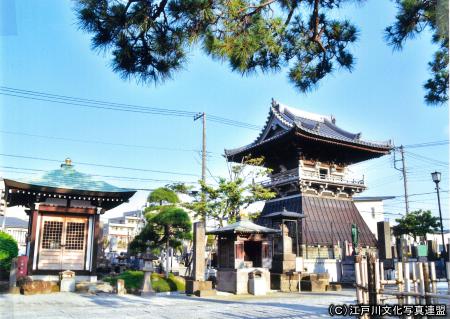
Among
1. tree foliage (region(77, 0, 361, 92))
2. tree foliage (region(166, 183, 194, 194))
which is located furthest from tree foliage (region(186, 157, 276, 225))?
tree foliage (region(77, 0, 361, 92))

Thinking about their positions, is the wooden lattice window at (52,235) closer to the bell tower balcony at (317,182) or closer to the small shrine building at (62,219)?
the small shrine building at (62,219)

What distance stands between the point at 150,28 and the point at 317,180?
25531 mm

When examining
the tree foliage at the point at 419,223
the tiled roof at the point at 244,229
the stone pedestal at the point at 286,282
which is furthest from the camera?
the tree foliage at the point at 419,223

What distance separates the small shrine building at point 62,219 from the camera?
16.5 m

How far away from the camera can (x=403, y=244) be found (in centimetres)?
2258

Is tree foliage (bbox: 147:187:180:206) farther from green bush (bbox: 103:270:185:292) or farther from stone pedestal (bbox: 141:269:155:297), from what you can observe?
stone pedestal (bbox: 141:269:155:297)

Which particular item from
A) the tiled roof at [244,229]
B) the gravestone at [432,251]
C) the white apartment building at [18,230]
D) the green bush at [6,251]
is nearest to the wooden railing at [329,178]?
the gravestone at [432,251]

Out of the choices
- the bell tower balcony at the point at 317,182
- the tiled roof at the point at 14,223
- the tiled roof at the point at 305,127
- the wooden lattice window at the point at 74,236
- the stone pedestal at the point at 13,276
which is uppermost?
the tiled roof at the point at 305,127

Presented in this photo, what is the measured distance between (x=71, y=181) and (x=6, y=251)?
13.8 ft

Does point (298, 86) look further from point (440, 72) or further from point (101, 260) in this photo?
point (101, 260)

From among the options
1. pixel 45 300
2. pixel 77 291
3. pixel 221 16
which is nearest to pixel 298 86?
pixel 221 16

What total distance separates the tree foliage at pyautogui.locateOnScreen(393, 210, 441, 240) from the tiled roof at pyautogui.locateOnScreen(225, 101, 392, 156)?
874 cm

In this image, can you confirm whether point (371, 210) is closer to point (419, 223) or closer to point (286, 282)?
point (419, 223)

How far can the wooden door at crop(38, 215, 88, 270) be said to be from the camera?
16.8 metres
